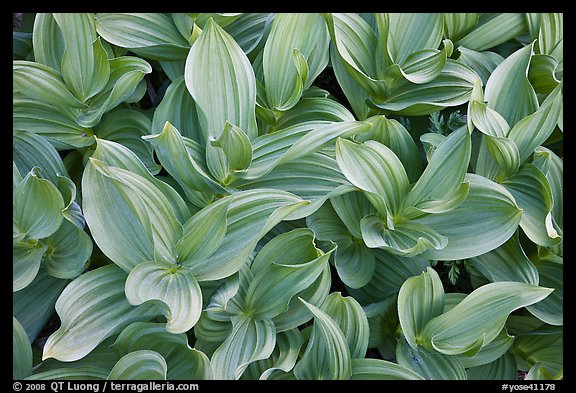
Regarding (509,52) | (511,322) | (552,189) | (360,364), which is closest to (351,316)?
(360,364)

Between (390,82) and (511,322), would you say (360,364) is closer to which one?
(511,322)

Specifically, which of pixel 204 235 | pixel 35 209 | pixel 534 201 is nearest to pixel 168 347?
pixel 204 235

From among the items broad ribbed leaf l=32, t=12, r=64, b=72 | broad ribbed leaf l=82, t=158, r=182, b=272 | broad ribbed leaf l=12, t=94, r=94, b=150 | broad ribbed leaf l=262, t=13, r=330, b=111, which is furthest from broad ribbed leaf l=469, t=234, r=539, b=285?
broad ribbed leaf l=32, t=12, r=64, b=72

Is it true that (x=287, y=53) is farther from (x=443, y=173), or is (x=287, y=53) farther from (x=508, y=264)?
(x=508, y=264)

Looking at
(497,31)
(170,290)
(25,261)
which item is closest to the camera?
(170,290)

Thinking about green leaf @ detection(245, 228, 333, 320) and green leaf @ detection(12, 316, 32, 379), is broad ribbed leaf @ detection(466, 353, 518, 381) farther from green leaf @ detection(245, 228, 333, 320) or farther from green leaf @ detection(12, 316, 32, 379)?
green leaf @ detection(12, 316, 32, 379)

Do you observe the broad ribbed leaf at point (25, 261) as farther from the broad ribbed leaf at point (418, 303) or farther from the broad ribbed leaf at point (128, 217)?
the broad ribbed leaf at point (418, 303)

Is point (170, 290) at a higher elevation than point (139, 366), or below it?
higher
